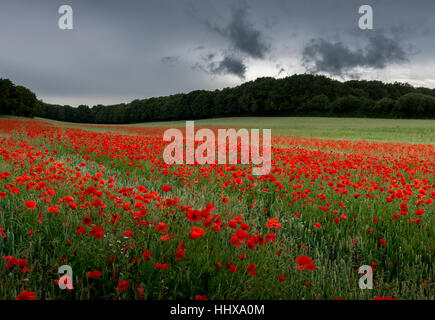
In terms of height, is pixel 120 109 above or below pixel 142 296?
above

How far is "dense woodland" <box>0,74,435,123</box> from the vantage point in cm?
6198

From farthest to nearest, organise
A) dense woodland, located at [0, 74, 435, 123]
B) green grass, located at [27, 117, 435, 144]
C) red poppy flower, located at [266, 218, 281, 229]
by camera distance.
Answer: dense woodland, located at [0, 74, 435, 123] < green grass, located at [27, 117, 435, 144] < red poppy flower, located at [266, 218, 281, 229]

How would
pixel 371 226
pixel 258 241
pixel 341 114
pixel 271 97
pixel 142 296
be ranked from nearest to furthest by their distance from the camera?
pixel 142 296 < pixel 258 241 < pixel 371 226 < pixel 341 114 < pixel 271 97

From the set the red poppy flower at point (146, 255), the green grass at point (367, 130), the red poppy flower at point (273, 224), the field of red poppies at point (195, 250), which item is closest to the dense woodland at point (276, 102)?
the green grass at point (367, 130)

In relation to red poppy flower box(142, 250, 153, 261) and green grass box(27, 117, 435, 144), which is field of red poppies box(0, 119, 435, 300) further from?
green grass box(27, 117, 435, 144)

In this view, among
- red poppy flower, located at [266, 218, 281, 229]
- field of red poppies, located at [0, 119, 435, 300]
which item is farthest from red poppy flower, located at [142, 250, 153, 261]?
red poppy flower, located at [266, 218, 281, 229]

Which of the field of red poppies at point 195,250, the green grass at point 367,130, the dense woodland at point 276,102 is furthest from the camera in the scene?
the dense woodland at point 276,102

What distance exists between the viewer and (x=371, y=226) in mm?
3984

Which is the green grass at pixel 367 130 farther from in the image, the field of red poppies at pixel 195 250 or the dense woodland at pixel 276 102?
the dense woodland at pixel 276 102

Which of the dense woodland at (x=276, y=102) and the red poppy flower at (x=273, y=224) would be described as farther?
the dense woodland at (x=276, y=102)

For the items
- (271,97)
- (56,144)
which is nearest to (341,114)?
(271,97)

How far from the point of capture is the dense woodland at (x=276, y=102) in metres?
62.0

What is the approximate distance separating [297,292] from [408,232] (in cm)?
213
